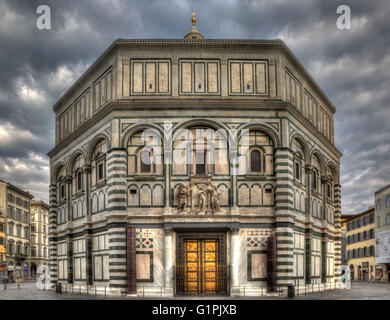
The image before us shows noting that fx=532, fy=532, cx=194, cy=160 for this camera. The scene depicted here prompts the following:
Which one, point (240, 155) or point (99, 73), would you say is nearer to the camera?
point (240, 155)

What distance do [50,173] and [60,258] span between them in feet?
25.7

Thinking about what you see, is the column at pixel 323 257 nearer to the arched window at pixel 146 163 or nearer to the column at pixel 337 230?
the column at pixel 337 230

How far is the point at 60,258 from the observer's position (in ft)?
147

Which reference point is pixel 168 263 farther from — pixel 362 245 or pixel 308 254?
pixel 362 245

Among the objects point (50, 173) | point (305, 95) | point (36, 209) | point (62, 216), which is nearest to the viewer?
point (305, 95)

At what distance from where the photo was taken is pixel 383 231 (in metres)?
73.5

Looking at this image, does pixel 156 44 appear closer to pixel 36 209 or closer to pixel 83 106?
pixel 83 106

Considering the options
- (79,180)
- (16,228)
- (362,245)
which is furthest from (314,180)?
(16,228)

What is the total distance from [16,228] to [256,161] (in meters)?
60.6

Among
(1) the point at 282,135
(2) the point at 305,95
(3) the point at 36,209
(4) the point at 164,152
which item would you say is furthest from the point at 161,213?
(3) the point at 36,209

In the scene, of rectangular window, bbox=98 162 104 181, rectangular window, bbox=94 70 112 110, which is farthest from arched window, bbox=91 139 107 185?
rectangular window, bbox=94 70 112 110

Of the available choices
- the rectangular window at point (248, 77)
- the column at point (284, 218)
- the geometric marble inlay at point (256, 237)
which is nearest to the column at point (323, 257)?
the column at point (284, 218)

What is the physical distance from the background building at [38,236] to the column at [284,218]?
71240 mm

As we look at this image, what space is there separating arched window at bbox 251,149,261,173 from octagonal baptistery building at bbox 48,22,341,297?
7 cm
